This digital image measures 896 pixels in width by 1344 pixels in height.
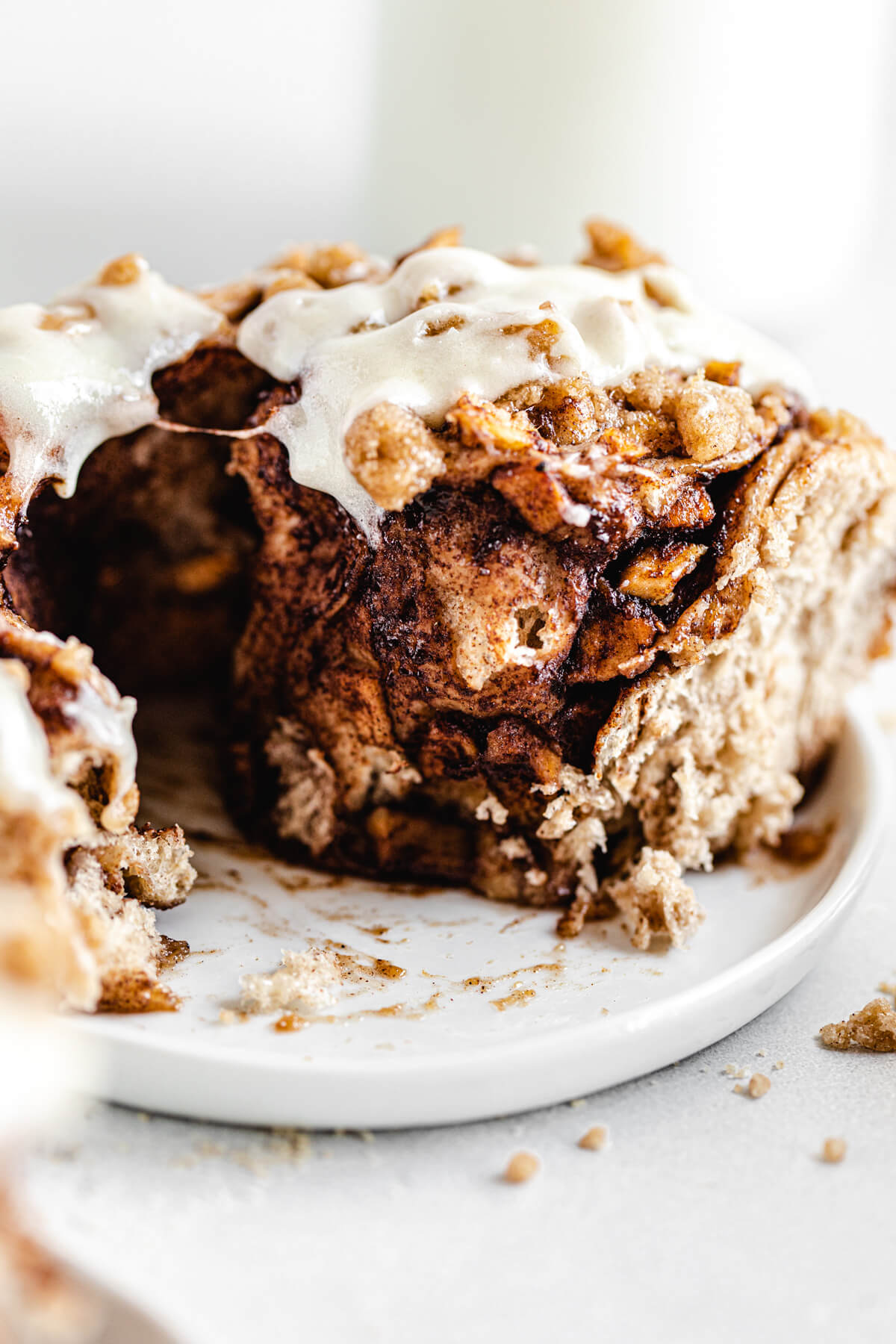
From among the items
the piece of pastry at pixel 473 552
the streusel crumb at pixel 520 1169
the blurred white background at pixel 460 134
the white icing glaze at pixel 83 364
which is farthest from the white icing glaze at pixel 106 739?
A: the blurred white background at pixel 460 134

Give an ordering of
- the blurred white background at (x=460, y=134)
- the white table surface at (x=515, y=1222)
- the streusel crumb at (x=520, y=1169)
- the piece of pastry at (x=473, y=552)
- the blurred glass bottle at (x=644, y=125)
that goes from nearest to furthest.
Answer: the white table surface at (x=515, y=1222)
the streusel crumb at (x=520, y=1169)
the piece of pastry at (x=473, y=552)
the blurred white background at (x=460, y=134)
the blurred glass bottle at (x=644, y=125)

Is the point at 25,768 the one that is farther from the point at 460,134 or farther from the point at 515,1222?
the point at 460,134

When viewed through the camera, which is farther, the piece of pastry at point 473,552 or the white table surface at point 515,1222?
the piece of pastry at point 473,552

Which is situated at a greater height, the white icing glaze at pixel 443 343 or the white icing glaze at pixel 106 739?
the white icing glaze at pixel 443 343

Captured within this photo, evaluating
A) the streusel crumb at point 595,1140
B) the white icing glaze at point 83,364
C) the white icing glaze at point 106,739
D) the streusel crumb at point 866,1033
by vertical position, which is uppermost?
the white icing glaze at point 83,364

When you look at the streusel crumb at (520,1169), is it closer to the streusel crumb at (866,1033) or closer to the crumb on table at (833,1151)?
the crumb on table at (833,1151)

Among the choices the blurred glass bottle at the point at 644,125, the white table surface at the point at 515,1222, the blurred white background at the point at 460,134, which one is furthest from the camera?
the blurred glass bottle at the point at 644,125

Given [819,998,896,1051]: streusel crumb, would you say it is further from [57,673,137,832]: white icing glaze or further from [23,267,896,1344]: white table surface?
[57,673,137,832]: white icing glaze
